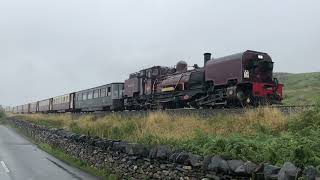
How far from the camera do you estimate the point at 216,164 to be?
842cm

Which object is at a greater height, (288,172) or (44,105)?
(44,105)

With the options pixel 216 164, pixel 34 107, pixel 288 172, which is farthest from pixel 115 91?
pixel 34 107

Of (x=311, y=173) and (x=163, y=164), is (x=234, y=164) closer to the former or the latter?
(x=311, y=173)

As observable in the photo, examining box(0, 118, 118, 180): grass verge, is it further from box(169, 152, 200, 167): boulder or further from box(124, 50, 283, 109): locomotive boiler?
box(124, 50, 283, 109): locomotive boiler

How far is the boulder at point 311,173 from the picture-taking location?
6070mm

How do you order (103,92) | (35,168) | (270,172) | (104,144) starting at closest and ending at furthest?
(270,172) → (104,144) → (35,168) → (103,92)

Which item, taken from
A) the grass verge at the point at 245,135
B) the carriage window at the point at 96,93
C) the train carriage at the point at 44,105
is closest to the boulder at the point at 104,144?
the grass verge at the point at 245,135

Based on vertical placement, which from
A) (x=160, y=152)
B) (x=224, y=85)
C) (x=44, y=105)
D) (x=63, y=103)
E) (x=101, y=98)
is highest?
(x=224, y=85)

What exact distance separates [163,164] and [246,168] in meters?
3.75

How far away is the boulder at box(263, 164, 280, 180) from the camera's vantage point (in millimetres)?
6848

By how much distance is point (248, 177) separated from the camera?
297 inches

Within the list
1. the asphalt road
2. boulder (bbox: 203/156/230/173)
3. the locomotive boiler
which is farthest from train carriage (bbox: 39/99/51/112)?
boulder (bbox: 203/156/230/173)

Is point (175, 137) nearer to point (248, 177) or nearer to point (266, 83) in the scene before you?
point (248, 177)

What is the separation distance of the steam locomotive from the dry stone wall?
7714mm
